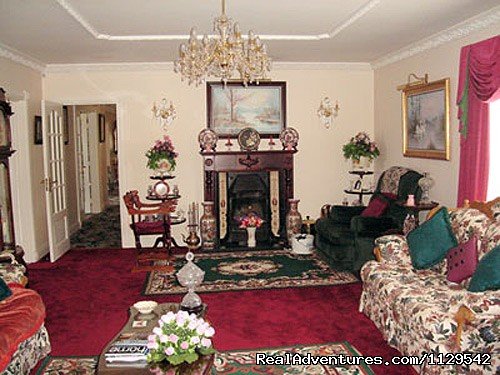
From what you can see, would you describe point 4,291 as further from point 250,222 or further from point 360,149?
point 360,149

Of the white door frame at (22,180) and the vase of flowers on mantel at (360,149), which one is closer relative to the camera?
the white door frame at (22,180)

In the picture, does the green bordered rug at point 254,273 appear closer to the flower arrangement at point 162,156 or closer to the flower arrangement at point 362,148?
the flower arrangement at point 162,156

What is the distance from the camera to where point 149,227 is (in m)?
6.33

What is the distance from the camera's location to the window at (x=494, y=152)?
4.67 meters

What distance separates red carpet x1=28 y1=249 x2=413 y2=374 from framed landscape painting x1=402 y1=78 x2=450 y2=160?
189 cm

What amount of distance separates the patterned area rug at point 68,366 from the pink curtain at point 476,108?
371 cm

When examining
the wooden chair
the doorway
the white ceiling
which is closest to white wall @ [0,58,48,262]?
the white ceiling

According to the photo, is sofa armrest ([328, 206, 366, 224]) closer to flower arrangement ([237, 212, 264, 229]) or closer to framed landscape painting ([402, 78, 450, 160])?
framed landscape painting ([402, 78, 450, 160])

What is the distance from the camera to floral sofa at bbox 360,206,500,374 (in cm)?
293

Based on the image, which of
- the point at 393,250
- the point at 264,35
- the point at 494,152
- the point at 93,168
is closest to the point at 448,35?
the point at 494,152

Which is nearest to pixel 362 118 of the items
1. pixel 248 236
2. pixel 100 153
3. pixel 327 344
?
pixel 248 236

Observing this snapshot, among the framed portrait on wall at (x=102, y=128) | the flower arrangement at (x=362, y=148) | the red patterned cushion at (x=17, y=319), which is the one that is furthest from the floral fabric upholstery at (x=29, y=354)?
the framed portrait on wall at (x=102, y=128)

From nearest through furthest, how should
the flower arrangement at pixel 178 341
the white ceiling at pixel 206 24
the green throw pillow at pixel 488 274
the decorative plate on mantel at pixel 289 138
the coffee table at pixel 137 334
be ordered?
the flower arrangement at pixel 178 341
the coffee table at pixel 137 334
the green throw pillow at pixel 488 274
the white ceiling at pixel 206 24
the decorative plate on mantel at pixel 289 138

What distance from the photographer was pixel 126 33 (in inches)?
212
